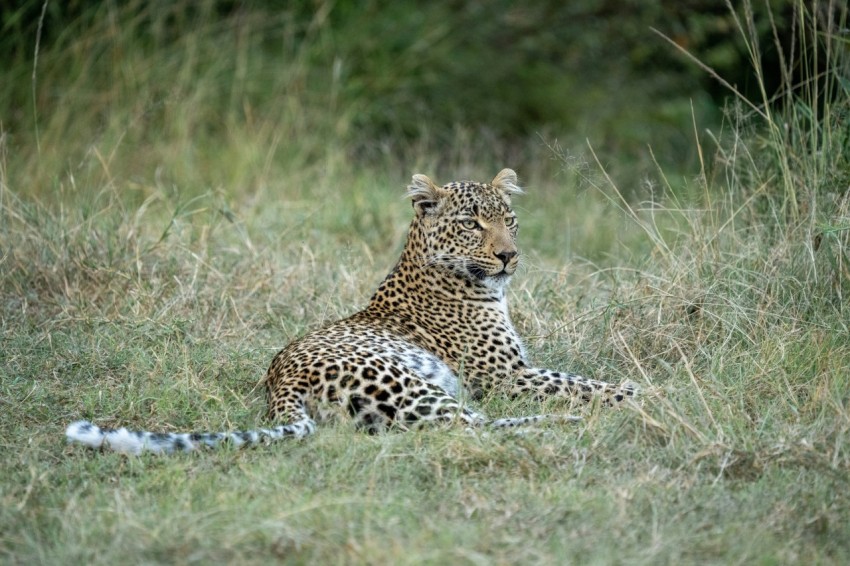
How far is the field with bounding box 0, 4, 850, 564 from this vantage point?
4559mm

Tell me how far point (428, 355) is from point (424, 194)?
1089 mm

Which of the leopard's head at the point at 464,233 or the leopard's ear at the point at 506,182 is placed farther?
the leopard's ear at the point at 506,182

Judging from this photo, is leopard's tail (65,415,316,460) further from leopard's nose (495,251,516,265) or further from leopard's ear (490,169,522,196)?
leopard's ear (490,169,522,196)

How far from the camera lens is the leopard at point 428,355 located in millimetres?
5781

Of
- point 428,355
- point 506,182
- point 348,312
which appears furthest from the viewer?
point 348,312

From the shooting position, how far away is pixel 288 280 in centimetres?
828

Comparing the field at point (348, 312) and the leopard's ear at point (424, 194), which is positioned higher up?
the leopard's ear at point (424, 194)

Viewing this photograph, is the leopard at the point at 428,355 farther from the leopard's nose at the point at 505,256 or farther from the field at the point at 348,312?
the field at the point at 348,312

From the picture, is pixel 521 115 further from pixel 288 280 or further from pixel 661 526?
pixel 661 526

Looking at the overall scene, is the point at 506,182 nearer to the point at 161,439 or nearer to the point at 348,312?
the point at 348,312

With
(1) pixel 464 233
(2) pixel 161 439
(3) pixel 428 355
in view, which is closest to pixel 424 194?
(1) pixel 464 233

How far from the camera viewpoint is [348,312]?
7.97m

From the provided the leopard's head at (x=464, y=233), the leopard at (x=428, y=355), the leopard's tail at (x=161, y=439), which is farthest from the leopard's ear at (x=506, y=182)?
the leopard's tail at (x=161, y=439)

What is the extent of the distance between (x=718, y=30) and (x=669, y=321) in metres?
7.59
